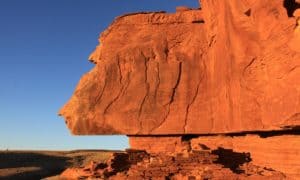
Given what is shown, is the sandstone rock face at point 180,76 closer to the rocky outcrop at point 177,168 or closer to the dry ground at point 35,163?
the rocky outcrop at point 177,168

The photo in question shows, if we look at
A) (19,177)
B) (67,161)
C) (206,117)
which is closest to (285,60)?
(206,117)

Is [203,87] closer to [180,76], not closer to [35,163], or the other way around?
[180,76]

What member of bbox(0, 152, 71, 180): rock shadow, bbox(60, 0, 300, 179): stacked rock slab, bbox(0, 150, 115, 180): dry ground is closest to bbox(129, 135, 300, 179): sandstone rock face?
bbox(60, 0, 300, 179): stacked rock slab

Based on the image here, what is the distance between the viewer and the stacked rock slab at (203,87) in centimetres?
1371

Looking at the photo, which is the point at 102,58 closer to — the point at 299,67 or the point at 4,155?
the point at 299,67

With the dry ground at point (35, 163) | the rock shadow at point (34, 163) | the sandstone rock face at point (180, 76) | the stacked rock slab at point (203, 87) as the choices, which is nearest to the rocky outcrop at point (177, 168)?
the stacked rock slab at point (203, 87)

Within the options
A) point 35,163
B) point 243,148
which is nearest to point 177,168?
point 243,148

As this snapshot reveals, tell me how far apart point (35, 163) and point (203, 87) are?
35.9 metres

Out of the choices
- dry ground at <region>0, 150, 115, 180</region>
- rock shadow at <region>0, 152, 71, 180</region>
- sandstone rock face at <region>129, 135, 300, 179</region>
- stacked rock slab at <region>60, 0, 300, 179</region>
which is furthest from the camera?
dry ground at <region>0, 150, 115, 180</region>

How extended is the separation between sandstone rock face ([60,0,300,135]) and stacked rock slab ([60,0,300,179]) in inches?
1.6

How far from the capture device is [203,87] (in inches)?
739

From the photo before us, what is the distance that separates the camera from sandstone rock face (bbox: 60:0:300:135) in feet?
49.8

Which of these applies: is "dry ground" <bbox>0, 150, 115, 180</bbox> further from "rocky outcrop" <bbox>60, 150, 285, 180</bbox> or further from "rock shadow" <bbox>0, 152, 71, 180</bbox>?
"rocky outcrop" <bbox>60, 150, 285, 180</bbox>

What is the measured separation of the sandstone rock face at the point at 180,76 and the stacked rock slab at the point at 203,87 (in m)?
0.04
